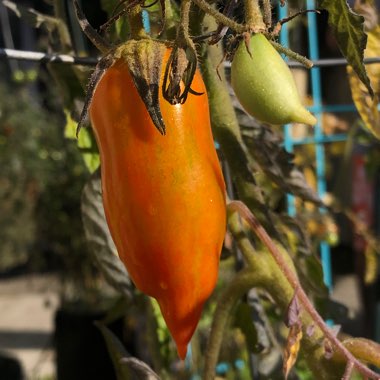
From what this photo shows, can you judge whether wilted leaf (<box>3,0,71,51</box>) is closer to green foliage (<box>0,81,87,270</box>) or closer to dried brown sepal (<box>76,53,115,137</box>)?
dried brown sepal (<box>76,53,115,137</box>)

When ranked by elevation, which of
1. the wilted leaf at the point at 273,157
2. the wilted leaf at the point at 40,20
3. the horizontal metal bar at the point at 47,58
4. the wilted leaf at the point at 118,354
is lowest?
the wilted leaf at the point at 118,354

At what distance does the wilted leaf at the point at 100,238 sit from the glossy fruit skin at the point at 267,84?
29cm

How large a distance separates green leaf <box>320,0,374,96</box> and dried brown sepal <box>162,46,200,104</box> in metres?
0.11

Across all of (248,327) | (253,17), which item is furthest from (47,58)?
(248,327)

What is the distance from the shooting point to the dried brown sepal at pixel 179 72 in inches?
16.0

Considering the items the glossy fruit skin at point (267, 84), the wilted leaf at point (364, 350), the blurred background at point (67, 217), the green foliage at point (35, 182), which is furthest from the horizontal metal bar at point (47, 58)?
the green foliage at point (35, 182)

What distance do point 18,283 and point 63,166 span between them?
2019mm

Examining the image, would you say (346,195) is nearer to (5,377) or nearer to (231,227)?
(5,377)

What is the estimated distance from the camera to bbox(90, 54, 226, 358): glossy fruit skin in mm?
432

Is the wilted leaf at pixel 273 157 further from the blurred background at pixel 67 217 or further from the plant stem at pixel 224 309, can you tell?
the blurred background at pixel 67 217

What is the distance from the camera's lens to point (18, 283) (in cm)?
456

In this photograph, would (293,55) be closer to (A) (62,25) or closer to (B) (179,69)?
(B) (179,69)

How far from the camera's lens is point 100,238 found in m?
0.70

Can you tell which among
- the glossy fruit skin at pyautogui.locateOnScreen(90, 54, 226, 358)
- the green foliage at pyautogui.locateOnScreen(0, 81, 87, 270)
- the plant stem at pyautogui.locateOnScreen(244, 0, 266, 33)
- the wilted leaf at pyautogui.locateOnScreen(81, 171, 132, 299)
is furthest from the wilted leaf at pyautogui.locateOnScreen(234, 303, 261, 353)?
the green foliage at pyautogui.locateOnScreen(0, 81, 87, 270)
